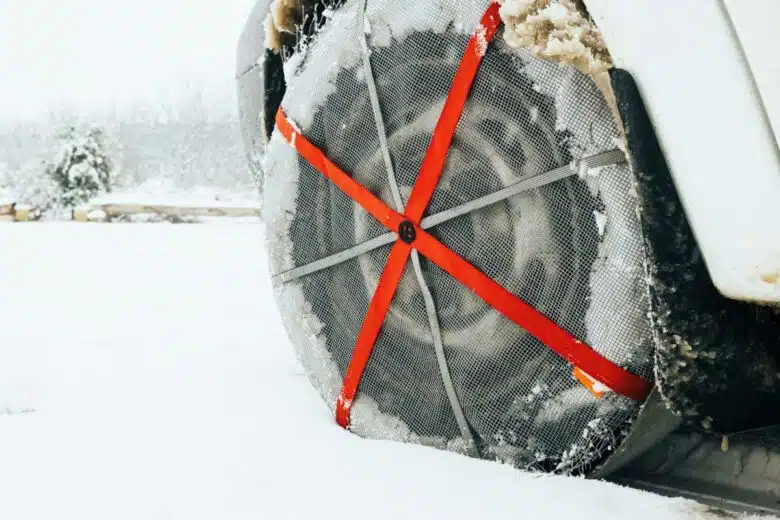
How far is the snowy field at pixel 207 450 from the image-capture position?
1.48m

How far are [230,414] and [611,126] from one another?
1307 mm

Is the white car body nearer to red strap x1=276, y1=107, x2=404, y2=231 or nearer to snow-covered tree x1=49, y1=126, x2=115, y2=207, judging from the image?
red strap x1=276, y1=107, x2=404, y2=231

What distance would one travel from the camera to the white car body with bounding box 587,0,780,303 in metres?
1.13

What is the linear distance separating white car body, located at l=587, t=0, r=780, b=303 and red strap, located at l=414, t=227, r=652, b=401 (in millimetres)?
302

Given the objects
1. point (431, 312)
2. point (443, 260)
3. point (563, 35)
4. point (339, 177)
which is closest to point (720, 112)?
point (563, 35)

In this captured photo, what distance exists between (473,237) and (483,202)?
0.27ft

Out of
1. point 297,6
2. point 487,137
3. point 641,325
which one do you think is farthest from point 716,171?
point 297,6

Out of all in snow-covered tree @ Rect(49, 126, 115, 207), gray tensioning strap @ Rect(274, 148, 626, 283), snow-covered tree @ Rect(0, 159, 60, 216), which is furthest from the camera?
snow-covered tree @ Rect(0, 159, 60, 216)

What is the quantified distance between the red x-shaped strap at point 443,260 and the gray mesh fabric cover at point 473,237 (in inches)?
0.8

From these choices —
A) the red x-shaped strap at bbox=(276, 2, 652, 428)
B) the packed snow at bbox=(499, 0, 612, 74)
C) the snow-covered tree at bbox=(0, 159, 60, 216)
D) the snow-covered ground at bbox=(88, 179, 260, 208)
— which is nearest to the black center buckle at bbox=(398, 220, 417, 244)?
the red x-shaped strap at bbox=(276, 2, 652, 428)

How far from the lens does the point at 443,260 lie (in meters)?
1.64

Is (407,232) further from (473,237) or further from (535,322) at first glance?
(535,322)

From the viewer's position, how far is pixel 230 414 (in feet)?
6.84

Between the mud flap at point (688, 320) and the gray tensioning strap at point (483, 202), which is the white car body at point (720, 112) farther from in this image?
the gray tensioning strap at point (483, 202)
